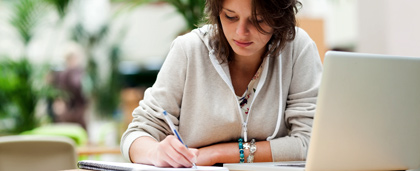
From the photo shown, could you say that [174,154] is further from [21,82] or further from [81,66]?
[81,66]

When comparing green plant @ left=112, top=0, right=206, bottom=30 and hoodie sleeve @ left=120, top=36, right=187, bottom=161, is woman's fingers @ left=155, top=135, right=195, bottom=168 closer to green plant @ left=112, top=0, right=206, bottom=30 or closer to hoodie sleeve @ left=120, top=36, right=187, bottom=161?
hoodie sleeve @ left=120, top=36, right=187, bottom=161

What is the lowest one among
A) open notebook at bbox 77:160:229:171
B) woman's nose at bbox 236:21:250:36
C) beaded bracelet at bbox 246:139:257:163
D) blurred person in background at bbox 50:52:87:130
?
blurred person in background at bbox 50:52:87:130

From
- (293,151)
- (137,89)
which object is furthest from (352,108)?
(137,89)

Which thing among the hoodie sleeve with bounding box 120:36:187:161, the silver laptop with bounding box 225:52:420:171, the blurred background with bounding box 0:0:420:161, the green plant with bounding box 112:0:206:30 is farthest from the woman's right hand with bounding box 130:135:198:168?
the blurred background with bounding box 0:0:420:161

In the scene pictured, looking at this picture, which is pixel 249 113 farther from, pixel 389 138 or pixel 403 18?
pixel 403 18

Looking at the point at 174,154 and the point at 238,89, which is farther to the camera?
the point at 238,89

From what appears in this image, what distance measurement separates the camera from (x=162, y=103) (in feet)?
4.82

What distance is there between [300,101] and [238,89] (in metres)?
0.19

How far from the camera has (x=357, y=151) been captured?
3.53 ft

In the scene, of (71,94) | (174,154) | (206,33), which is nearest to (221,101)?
(206,33)

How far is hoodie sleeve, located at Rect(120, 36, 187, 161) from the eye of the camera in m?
1.43

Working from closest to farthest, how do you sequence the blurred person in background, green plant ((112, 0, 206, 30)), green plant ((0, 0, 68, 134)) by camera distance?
green plant ((112, 0, 206, 30)) < green plant ((0, 0, 68, 134)) < the blurred person in background

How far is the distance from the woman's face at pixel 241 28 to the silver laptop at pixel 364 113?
39 cm

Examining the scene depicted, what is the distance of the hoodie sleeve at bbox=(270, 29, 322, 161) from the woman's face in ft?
0.53
